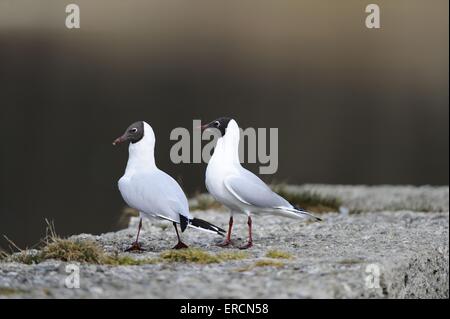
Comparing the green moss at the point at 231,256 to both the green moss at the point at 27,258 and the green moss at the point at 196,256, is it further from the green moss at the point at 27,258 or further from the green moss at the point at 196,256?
the green moss at the point at 27,258

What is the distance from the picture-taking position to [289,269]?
617 centimetres

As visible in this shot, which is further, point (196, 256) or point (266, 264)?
point (196, 256)

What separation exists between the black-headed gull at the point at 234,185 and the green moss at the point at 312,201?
4.35 m

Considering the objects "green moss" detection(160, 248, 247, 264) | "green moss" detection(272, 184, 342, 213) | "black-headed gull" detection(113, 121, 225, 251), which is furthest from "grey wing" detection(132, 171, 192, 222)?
"green moss" detection(272, 184, 342, 213)

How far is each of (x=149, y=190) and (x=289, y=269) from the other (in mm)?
1393

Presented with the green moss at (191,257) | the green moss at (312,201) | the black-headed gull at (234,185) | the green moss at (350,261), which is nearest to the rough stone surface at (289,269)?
the green moss at (350,261)

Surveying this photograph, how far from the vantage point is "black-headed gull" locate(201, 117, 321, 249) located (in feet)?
23.7

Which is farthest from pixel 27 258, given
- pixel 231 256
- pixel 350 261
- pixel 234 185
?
pixel 350 261

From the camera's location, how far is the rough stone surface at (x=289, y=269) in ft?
18.2

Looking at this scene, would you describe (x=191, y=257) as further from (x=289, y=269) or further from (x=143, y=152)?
(x=143, y=152)

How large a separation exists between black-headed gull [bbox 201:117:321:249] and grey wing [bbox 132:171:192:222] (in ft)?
1.08

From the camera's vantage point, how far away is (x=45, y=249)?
6.89 m

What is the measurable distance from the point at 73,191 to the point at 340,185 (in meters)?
4.55

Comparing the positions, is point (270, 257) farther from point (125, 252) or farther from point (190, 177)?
point (190, 177)
